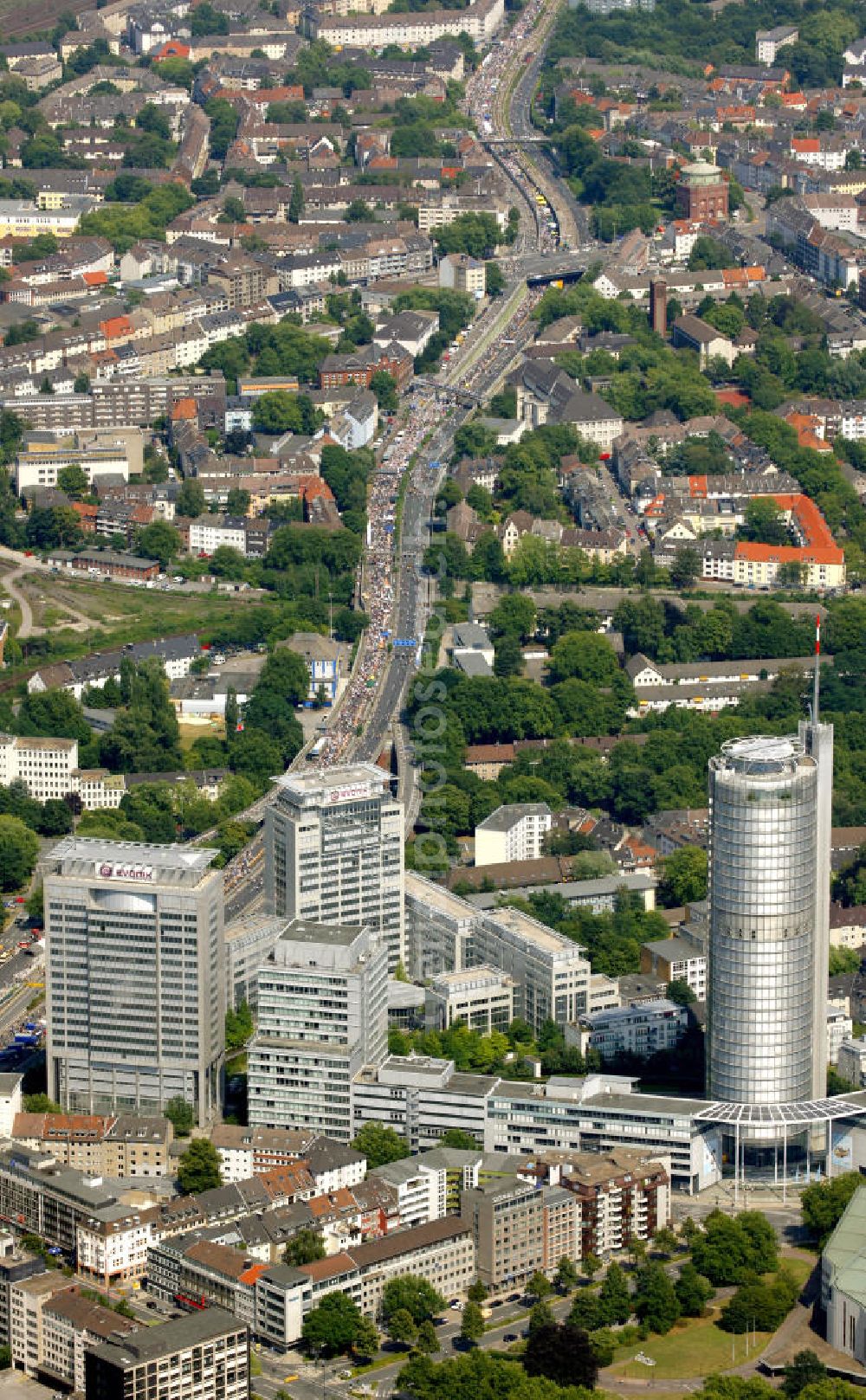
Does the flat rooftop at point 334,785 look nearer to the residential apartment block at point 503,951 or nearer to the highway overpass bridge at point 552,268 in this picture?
the residential apartment block at point 503,951

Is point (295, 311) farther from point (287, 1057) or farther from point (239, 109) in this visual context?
point (287, 1057)

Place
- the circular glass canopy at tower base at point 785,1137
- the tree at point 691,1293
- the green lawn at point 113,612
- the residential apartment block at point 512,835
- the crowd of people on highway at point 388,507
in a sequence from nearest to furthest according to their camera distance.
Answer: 1. the tree at point 691,1293
2. the circular glass canopy at tower base at point 785,1137
3. the residential apartment block at point 512,835
4. the crowd of people on highway at point 388,507
5. the green lawn at point 113,612

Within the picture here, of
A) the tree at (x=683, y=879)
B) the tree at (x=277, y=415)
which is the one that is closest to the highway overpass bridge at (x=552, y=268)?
the tree at (x=277, y=415)

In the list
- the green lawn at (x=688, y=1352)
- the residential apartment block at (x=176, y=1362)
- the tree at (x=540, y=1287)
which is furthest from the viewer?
the tree at (x=540, y=1287)

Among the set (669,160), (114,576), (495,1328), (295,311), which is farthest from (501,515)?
(495,1328)

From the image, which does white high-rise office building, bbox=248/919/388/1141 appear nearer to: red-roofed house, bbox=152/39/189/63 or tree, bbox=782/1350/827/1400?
tree, bbox=782/1350/827/1400
